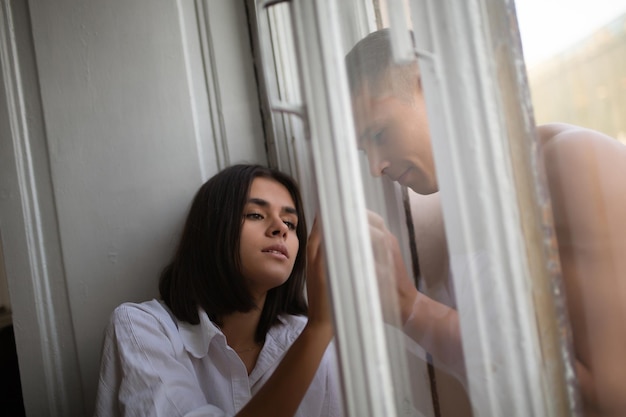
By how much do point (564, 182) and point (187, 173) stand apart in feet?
3.17

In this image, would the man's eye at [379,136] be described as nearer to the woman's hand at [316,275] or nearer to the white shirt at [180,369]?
the woman's hand at [316,275]

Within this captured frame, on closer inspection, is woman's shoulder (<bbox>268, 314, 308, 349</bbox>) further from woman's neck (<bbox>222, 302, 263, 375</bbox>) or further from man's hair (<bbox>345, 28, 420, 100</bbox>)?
man's hair (<bbox>345, 28, 420, 100</bbox>)

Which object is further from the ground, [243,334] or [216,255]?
[216,255]

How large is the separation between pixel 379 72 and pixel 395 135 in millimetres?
64

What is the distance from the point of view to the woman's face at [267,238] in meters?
1.12

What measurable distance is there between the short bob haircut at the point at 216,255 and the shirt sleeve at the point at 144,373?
95 mm

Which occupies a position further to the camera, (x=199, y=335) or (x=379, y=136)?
(x=199, y=335)

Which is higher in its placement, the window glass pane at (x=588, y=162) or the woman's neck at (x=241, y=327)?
the window glass pane at (x=588, y=162)

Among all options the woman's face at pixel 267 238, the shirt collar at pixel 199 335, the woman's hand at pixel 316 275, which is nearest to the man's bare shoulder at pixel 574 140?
the woman's hand at pixel 316 275

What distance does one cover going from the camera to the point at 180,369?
1012mm

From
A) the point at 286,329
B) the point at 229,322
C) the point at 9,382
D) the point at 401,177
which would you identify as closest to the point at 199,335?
the point at 229,322

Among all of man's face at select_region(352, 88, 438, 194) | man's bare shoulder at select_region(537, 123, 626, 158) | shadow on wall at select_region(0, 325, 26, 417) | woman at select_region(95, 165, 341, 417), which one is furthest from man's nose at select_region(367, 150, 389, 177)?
shadow on wall at select_region(0, 325, 26, 417)

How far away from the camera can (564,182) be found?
0.46 metres

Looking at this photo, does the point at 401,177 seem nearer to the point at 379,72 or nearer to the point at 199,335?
the point at 379,72
